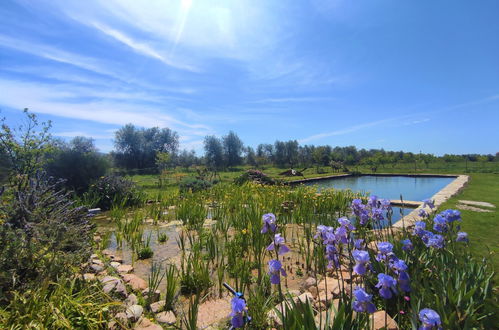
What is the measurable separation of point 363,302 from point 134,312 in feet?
6.38

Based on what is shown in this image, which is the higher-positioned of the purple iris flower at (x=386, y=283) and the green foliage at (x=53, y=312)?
the purple iris flower at (x=386, y=283)

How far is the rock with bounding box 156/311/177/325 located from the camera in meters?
2.10

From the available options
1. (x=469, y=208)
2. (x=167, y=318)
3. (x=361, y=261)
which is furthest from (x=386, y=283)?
(x=469, y=208)

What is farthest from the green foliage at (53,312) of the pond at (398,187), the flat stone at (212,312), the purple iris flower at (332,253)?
the pond at (398,187)

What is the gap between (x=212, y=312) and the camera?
7.45 feet

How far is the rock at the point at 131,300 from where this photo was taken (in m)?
2.28

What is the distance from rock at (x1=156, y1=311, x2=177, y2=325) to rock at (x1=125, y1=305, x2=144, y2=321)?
0.55 feet

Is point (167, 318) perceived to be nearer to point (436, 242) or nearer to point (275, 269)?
point (275, 269)

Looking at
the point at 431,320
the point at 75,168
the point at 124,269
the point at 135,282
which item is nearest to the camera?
the point at 431,320

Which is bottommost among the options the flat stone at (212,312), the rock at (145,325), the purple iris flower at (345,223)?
the flat stone at (212,312)

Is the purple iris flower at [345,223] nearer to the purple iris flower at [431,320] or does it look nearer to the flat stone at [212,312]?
the purple iris flower at [431,320]

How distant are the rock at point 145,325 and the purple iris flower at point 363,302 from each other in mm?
1621

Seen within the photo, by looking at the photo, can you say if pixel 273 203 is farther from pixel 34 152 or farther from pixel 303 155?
pixel 303 155

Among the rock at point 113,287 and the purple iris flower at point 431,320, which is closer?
the purple iris flower at point 431,320
